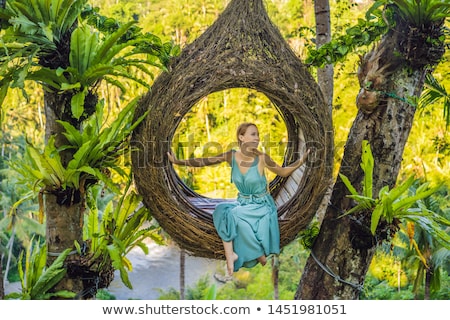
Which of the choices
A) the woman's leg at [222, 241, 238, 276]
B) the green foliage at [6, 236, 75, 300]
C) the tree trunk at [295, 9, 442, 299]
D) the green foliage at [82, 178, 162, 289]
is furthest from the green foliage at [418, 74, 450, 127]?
the green foliage at [6, 236, 75, 300]

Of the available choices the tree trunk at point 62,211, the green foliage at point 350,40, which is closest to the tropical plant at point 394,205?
the green foliage at point 350,40

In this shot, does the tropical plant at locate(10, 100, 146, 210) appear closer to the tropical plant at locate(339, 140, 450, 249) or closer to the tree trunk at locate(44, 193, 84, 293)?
the tree trunk at locate(44, 193, 84, 293)

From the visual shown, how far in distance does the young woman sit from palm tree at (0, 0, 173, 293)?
0.53 meters

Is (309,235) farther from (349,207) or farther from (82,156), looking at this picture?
(82,156)

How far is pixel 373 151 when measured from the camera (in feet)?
11.0

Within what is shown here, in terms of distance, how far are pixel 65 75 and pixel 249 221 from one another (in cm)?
129

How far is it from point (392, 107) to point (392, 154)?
29 centimetres

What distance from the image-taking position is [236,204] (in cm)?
318

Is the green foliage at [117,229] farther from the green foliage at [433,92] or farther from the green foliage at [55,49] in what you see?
the green foliage at [433,92]

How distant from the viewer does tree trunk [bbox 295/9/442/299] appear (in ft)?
10.7

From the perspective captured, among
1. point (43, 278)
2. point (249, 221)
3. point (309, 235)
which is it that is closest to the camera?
point (43, 278)

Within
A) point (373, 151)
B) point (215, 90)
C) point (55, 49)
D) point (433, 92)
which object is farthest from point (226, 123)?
point (55, 49)

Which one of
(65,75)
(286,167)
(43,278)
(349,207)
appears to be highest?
(65,75)
